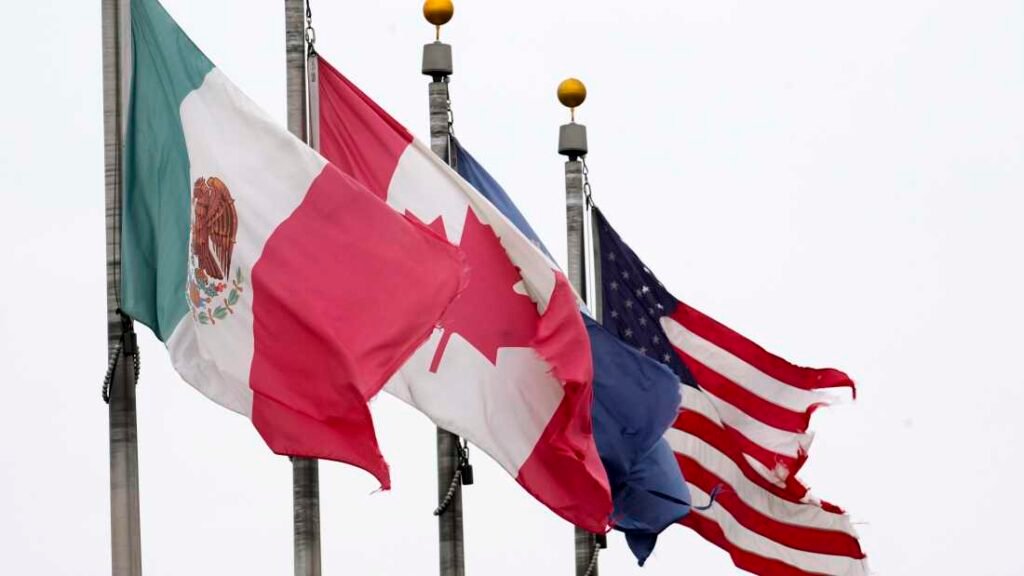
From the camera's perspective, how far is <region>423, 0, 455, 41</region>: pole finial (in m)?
31.4

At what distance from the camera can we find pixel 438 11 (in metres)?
31.4

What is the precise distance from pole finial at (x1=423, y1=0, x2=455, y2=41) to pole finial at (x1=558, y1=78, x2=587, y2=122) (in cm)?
330

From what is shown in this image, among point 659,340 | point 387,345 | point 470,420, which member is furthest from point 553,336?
point 659,340

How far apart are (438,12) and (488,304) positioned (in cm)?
327

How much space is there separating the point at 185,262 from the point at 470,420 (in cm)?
338

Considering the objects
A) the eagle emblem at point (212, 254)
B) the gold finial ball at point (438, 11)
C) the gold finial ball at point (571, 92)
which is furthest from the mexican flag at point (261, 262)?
the gold finial ball at point (571, 92)

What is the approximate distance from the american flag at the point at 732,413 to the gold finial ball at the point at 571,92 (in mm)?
1054

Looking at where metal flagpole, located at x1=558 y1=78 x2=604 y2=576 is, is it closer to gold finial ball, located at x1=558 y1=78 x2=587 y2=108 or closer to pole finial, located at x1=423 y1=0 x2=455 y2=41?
gold finial ball, located at x1=558 y1=78 x2=587 y2=108

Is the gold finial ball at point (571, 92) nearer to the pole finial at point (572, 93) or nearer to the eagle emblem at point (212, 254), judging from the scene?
the pole finial at point (572, 93)

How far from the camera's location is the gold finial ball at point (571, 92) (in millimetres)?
34656

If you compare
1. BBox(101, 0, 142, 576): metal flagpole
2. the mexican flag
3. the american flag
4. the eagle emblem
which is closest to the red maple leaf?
the mexican flag

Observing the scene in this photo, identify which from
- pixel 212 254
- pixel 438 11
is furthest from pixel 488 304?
pixel 212 254

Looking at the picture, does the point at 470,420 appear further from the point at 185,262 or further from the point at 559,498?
the point at 185,262

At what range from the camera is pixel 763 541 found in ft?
116
